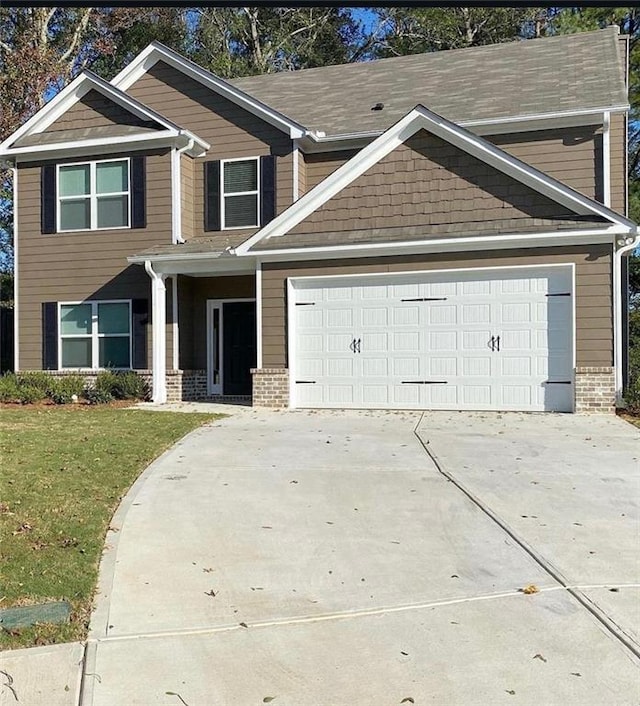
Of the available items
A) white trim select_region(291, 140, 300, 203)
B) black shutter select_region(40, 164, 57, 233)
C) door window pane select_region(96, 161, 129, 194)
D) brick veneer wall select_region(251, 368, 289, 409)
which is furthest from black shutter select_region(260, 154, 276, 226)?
black shutter select_region(40, 164, 57, 233)

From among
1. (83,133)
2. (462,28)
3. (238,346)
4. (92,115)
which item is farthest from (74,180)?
(462,28)

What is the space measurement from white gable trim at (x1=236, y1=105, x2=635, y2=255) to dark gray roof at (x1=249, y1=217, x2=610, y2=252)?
0.22 m

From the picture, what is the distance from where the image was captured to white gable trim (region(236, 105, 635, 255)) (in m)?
11.9

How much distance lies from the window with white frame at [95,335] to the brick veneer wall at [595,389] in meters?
9.40

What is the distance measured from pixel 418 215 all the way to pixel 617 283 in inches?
142

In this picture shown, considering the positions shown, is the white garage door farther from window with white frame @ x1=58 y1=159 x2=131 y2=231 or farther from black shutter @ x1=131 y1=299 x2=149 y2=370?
window with white frame @ x1=58 y1=159 x2=131 y2=231

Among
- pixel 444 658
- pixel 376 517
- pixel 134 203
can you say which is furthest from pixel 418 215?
pixel 444 658

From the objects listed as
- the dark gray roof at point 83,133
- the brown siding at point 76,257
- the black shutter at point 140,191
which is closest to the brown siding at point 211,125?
the brown siding at point 76,257

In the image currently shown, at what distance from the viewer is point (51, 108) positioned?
16.2m

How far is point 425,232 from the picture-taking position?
1259cm

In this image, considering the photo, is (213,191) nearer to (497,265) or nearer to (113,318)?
(113,318)

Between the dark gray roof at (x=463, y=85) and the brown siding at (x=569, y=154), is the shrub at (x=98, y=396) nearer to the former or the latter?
the dark gray roof at (x=463, y=85)

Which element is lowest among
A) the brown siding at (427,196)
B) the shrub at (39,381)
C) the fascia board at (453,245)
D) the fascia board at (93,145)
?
the shrub at (39,381)

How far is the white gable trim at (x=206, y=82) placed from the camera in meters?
15.4
